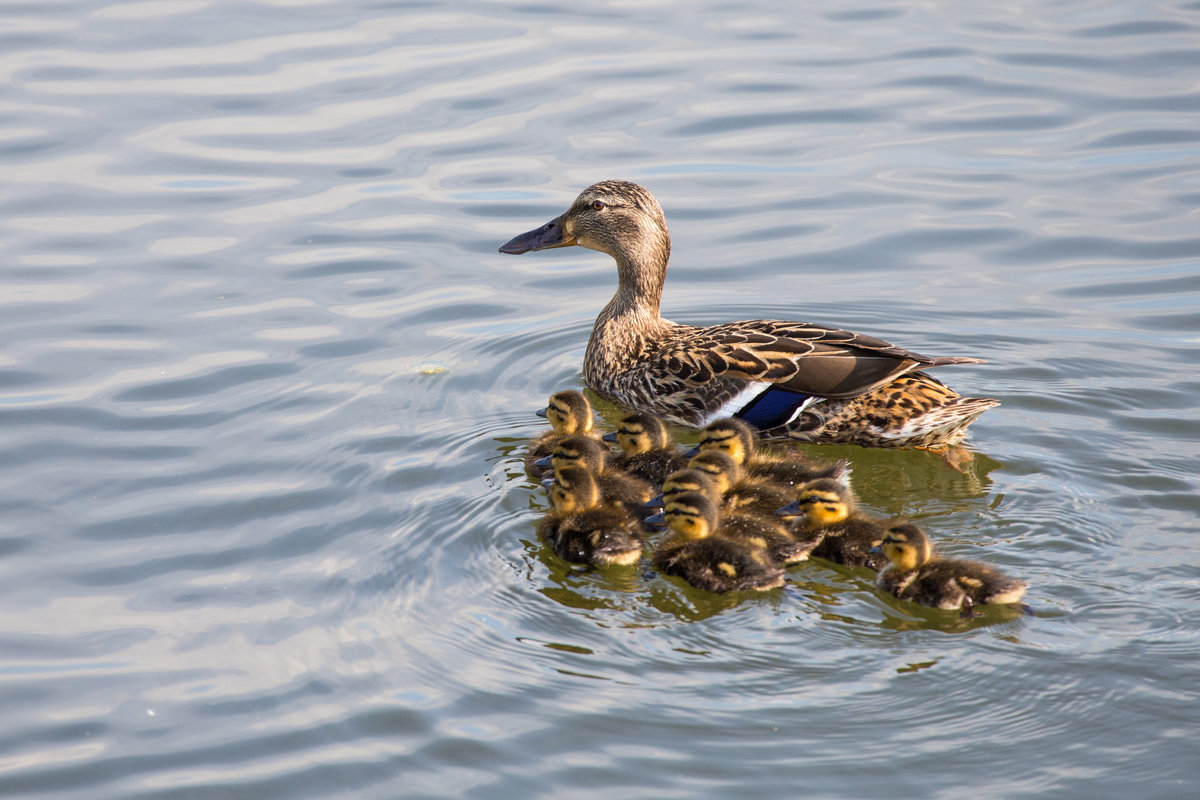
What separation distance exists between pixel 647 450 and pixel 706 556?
44.3 inches

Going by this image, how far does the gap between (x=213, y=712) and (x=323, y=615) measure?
61 centimetres

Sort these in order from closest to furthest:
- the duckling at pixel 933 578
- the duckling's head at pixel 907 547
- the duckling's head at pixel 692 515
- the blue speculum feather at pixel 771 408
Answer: the duckling at pixel 933 578, the duckling's head at pixel 907 547, the duckling's head at pixel 692 515, the blue speculum feather at pixel 771 408

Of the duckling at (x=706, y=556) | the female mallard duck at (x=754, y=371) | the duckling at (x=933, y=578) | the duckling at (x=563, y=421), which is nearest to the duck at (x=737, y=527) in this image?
the duckling at (x=706, y=556)

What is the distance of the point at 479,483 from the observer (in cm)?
594

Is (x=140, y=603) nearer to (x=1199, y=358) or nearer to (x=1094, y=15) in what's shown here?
(x=1199, y=358)

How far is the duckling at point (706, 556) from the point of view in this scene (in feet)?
16.0

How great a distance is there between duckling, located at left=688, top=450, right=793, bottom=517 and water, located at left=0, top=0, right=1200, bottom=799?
437mm

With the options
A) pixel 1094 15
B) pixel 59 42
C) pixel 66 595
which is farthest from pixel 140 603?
pixel 1094 15

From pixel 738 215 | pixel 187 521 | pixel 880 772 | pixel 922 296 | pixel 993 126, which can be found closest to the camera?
pixel 880 772

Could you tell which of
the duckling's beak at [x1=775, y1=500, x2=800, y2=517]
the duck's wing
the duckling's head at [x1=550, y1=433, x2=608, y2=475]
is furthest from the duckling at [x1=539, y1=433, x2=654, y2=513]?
the duck's wing

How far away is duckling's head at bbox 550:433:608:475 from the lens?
560cm

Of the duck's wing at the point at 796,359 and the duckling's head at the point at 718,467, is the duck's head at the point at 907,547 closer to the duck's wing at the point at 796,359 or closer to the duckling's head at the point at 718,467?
the duckling's head at the point at 718,467

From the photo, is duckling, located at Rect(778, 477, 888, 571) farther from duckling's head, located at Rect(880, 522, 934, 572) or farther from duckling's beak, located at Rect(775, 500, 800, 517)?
duckling's head, located at Rect(880, 522, 934, 572)

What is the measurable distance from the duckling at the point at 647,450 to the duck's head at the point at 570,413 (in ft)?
0.56
